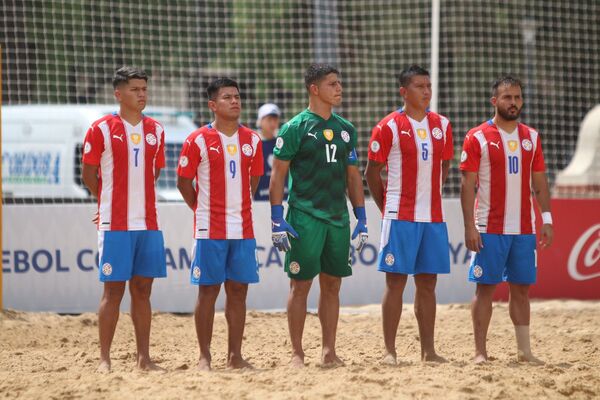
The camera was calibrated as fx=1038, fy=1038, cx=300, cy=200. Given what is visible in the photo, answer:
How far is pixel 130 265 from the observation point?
6.98 metres

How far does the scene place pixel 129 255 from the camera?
699 cm

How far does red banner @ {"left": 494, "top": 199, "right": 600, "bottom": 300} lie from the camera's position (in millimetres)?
11438

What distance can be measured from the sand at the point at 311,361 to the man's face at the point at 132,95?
1.81 meters

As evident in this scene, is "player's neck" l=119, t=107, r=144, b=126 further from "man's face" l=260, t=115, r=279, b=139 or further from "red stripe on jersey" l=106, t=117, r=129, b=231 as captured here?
"man's face" l=260, t=115, r=279, b=139

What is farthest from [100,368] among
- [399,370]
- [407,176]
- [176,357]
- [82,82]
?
[82,82]

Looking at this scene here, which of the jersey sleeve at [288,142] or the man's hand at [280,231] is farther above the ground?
the jersey sleeve at [288,142]

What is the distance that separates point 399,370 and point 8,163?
9997 millimetres

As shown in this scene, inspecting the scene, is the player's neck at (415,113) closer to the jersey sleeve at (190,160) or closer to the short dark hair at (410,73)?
the short dark hair at (410,73)

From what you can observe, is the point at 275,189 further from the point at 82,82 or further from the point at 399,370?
the point at 82,82

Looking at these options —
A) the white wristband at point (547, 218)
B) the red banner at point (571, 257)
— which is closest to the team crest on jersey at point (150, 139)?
the white wristband at point (547, 218)

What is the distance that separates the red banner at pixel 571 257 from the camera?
1144 cm

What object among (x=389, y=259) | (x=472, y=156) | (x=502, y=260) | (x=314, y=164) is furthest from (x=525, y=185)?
(x=314, y=164)

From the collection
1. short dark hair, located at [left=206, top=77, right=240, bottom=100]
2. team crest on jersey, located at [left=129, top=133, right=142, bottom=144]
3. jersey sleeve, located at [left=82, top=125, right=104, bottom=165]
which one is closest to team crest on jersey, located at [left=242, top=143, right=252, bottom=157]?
short dark hair, located at [left=206, top=77, right=240, bottom=100]

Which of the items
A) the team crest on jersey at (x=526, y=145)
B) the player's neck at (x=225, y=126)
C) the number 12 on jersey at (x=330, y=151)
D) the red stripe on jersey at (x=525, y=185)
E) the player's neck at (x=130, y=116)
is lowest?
the red stripe on jersey at (x=525, y=185)
